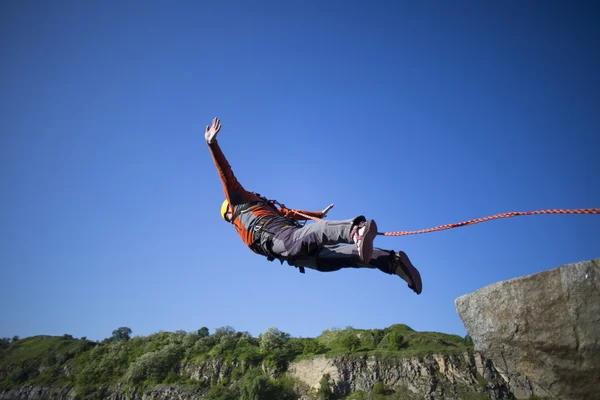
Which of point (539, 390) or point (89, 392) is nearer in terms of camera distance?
point (539, 390)

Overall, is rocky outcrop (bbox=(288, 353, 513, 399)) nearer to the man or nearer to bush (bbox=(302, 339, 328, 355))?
bush (bbox=(302, 339, 328, 355))

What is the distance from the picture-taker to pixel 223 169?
5.11 meters

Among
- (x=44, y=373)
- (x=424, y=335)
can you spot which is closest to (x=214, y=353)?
(x=424, y=335)

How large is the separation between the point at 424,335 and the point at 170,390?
125 feet

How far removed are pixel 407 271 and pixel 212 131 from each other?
3.13 metres

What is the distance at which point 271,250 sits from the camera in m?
4.77

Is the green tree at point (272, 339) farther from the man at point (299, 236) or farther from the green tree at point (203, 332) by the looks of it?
the man at point (299, 236)

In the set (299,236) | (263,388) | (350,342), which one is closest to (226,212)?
(299,236)

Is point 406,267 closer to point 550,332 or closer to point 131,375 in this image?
point 550,332

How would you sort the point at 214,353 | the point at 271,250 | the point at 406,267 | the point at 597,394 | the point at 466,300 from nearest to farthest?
the point at 597,394 → the point at 466,300 → the point at 406,267 → the point at 271,250 → the point at 214,353

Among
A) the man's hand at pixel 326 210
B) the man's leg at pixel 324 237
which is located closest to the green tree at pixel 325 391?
the man's hand at pixel 326 210

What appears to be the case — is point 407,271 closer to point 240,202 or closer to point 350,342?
point 240,202

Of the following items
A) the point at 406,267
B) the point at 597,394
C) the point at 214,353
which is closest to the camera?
the point at 597,394

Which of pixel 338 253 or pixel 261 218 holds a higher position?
pixel 261 218
